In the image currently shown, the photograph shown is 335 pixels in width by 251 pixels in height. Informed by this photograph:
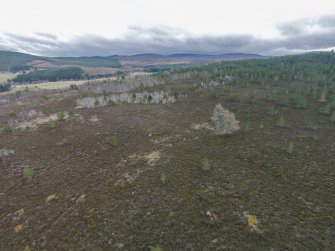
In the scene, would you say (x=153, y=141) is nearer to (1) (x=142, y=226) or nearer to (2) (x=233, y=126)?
(2) (x=233, y=126)

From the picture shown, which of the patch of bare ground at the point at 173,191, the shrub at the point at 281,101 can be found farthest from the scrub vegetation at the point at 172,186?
the shrub at the point at 281,101

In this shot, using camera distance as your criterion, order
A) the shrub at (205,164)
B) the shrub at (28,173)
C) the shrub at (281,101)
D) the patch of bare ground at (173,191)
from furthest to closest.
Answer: the shrub at (281,101) < the shrub at (28,173) < the shrub at (205,164) < the patch of bare ground at (173,191)

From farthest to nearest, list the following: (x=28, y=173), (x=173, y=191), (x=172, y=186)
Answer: (x=28, y=173)
(x=172, y=186)
(x=173, y=191)

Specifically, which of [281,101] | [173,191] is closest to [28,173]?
[173,191]

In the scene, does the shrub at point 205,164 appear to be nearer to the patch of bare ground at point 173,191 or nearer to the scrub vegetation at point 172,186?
the scrub vegetation at point 172,186

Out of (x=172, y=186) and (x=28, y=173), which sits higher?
(x=28, y=173)

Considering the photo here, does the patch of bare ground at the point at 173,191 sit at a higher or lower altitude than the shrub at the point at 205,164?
lower

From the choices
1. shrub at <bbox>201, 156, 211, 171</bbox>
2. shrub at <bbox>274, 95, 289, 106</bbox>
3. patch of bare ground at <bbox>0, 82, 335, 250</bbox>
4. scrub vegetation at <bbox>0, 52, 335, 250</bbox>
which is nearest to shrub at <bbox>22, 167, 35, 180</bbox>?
scrub vegetation at <bbox>0, 52, 335, 250</bbox>

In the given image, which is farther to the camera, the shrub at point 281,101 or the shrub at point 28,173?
the shrub at point 281,101

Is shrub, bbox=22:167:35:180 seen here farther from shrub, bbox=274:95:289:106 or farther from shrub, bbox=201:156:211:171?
shrub, bbox=274:95:289:106

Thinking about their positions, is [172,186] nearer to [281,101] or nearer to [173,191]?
[173,191]

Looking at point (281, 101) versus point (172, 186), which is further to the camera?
point (281, 101)
